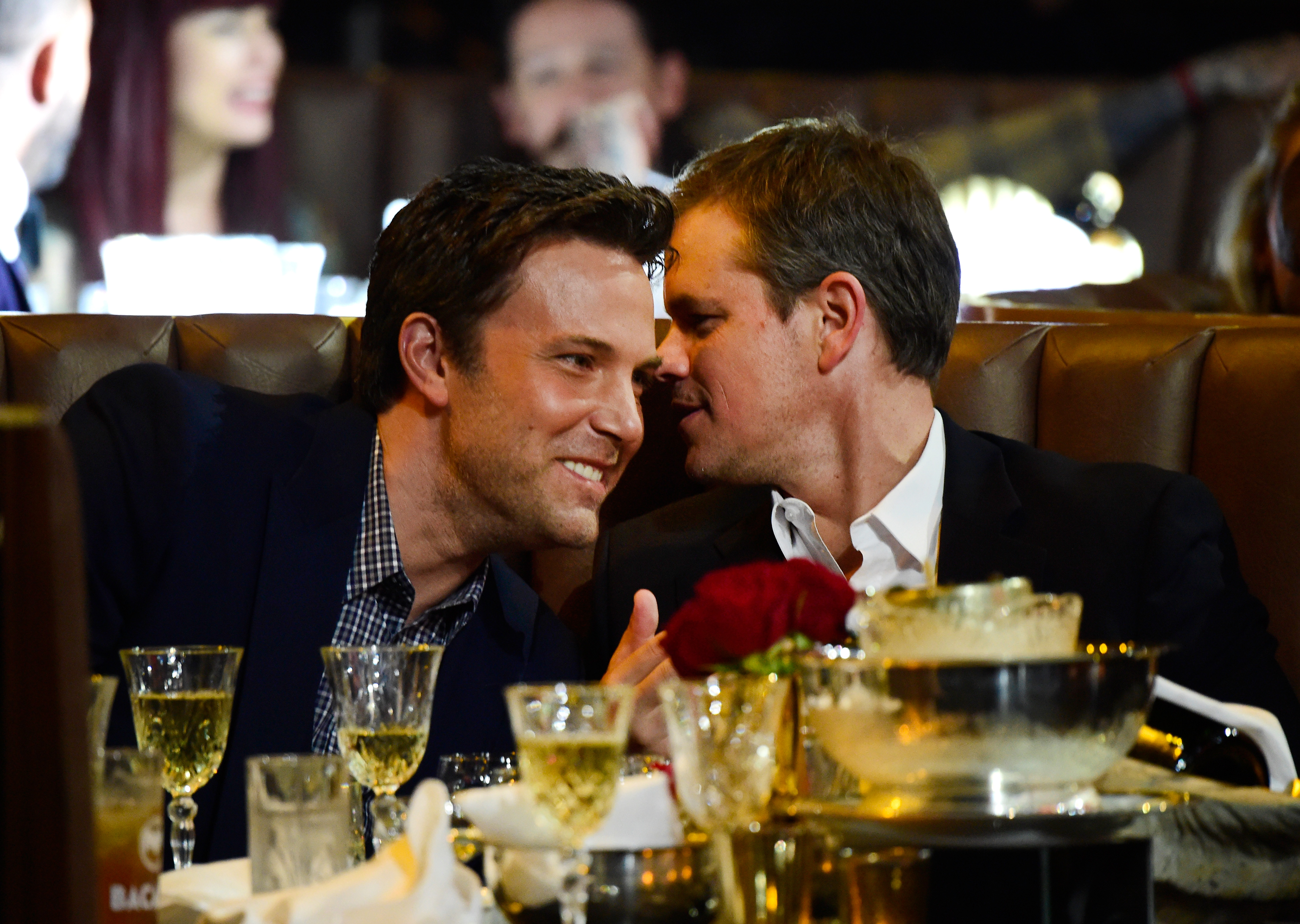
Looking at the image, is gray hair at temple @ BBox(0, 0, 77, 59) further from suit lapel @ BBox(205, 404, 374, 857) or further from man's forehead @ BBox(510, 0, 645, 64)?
suit lapel @ BBox(205, 404, 374, 857)

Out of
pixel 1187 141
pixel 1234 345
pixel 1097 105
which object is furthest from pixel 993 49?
pixel 1234 345

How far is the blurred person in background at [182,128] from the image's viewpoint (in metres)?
4.23

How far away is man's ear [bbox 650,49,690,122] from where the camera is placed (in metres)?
4.57

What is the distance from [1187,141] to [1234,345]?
3157 mm

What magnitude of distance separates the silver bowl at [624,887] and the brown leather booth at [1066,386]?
120cm

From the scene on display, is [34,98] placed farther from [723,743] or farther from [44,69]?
[723,743]

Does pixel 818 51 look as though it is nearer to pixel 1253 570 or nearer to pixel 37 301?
pixel 37 301

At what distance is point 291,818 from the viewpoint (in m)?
0.96

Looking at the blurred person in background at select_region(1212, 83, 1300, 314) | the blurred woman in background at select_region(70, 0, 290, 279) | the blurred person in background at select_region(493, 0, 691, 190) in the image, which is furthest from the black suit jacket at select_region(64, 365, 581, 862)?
the blurred person in background at select_region(493, 0, 691, 190)

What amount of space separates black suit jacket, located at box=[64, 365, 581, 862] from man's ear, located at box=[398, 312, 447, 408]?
12cm

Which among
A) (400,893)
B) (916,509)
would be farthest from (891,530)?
(400,893)

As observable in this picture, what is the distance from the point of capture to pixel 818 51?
15.7 feet

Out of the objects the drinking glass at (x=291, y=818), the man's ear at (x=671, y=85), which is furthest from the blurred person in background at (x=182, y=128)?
the drinking glass at (x=291, y=818)

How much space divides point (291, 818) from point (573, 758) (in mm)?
232
